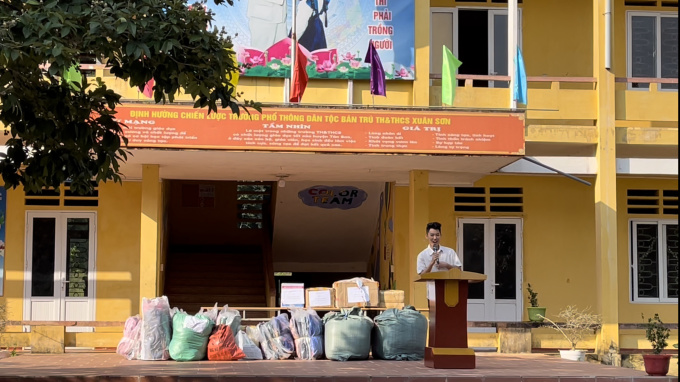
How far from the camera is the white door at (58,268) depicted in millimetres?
Result: 17250

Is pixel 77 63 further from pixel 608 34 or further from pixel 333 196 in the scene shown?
pixel 333 196

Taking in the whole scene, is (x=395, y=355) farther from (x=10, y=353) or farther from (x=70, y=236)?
(x=70, y=236)

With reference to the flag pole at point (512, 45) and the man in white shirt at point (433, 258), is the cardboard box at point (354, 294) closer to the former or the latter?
the flag pole at point (512, 45)

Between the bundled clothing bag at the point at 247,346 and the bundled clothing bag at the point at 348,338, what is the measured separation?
869mm

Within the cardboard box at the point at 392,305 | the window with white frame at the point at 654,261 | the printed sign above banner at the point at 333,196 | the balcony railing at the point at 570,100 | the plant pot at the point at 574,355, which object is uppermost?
the balcony railing at the point at 570,100

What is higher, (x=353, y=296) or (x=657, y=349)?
(x=353, y=296)

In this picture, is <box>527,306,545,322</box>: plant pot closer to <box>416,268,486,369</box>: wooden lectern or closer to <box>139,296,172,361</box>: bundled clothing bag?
<box>416,268,486,369</box>: wooden lectern

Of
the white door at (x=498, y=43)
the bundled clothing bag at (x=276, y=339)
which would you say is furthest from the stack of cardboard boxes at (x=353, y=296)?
the white door at (x=498, y=43)

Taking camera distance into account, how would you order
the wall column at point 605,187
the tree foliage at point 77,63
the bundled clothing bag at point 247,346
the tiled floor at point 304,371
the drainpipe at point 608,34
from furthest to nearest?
the drainpipe at point 608,34
the wall column at point 605,187
the bundled clothing bag at point 247,346
the tiled floor at point 304,371
the tree foliage at point 77,63

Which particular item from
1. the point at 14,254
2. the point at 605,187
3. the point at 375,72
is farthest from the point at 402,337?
the point at 14,254

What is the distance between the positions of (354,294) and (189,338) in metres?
2.99

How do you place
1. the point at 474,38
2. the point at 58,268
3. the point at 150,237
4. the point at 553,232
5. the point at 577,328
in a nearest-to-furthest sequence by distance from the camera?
the point at 150,237 < the point at 577,328 < the point at 58,268 < the point at 474,38 < the point at 553,232

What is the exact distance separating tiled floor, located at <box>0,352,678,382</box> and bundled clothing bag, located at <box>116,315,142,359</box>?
131 millimetres

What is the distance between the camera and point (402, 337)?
41.9ft
